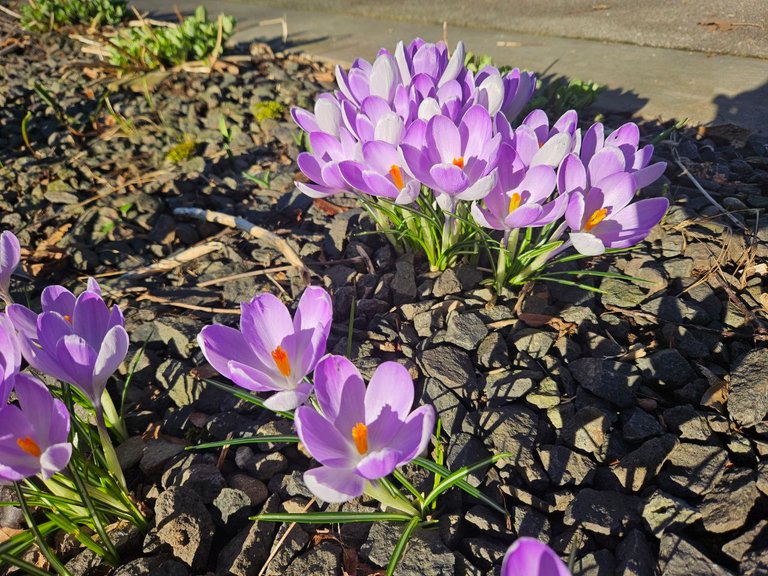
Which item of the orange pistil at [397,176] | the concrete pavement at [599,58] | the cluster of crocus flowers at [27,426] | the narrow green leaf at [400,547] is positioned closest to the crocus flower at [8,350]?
the cluster of crocus flowers at [27,426]

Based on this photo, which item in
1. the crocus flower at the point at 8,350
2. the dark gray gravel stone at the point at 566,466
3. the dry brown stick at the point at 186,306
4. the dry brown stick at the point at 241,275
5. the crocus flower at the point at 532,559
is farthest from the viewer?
the dry brown stick at the point at 241,275

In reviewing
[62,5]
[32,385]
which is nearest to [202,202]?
[32,385]

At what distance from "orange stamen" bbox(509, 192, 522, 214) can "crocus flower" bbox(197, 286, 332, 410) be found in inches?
19.4

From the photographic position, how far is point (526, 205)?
115cm

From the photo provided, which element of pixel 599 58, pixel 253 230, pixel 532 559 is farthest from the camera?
pixel 599 58

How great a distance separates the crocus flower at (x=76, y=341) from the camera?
3.18 feet

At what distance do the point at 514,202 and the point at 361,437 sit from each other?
0.64 metres

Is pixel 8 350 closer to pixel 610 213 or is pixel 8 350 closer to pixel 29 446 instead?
pixel 29 446

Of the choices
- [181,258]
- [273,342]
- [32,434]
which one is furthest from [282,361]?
[181,258]

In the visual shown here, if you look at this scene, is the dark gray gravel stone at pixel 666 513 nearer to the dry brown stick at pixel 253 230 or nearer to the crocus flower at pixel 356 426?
the crocus flower at pixel 356 426

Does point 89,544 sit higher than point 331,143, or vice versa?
point 331,143

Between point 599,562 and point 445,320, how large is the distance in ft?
2.31

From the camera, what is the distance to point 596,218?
121 cm

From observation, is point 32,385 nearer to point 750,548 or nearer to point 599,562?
point 599,562
